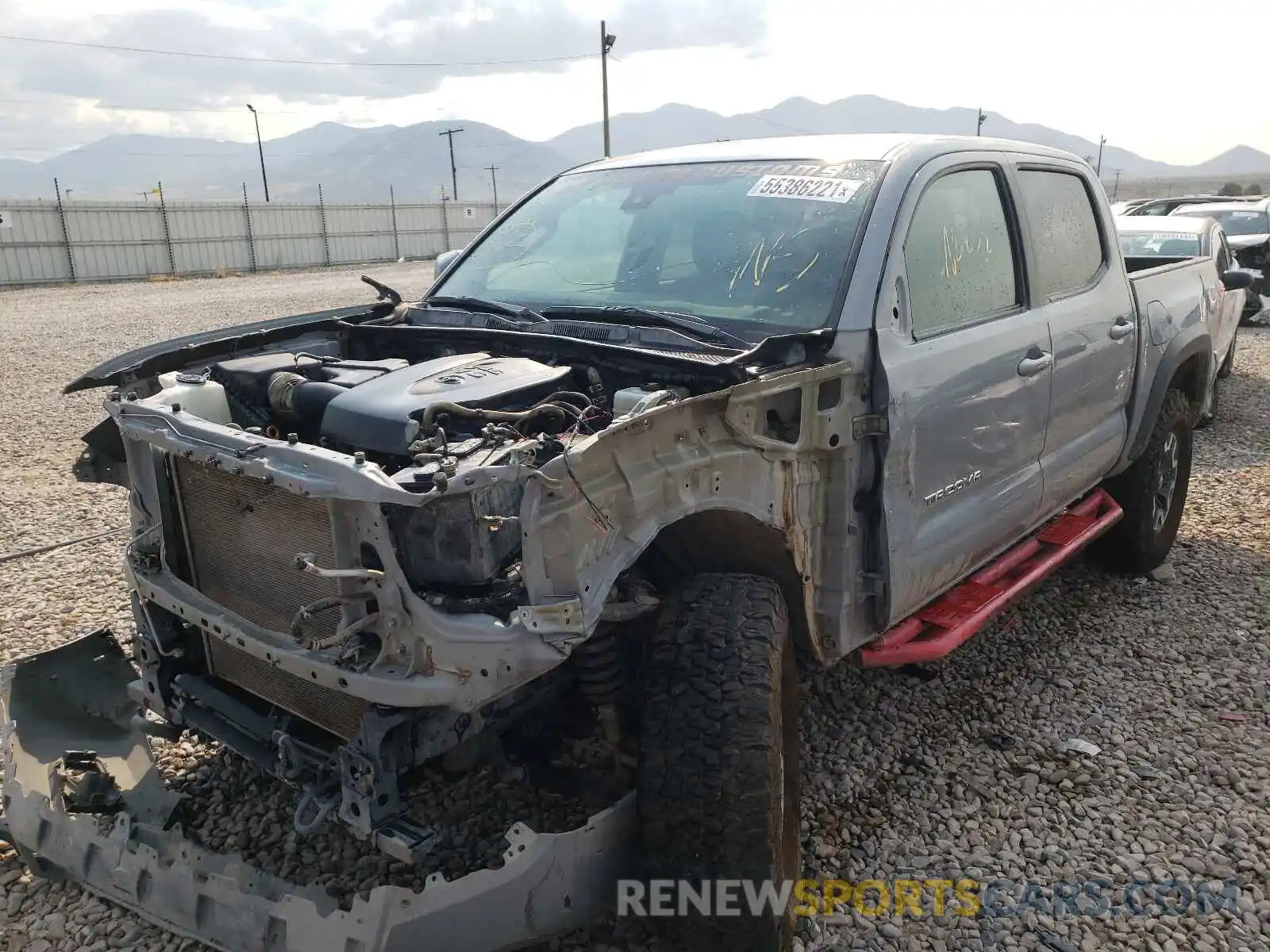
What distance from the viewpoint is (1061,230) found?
4027 millimetres

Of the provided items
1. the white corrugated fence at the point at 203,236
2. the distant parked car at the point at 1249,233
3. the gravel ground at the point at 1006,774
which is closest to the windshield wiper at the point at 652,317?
the gravel ground at the point at 1006,774

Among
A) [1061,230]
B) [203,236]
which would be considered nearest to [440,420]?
[1061,230]

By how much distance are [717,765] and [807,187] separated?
6.31 ft

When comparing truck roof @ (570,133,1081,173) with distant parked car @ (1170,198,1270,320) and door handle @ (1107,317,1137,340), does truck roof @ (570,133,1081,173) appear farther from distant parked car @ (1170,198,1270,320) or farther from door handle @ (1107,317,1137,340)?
distant parked car @ (1170,198,1270,320)

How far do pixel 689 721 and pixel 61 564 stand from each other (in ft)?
13.7

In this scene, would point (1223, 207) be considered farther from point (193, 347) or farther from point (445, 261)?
point (193, 347)

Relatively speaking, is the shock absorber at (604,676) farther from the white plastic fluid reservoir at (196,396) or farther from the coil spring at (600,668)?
the white plastic fluid reservoir at (196,396)

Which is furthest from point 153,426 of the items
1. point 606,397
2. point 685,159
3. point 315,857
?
point 685,159

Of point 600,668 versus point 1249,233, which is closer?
point 600,668

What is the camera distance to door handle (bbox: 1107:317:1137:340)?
4.18 meters

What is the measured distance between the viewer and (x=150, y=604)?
8.93 feet

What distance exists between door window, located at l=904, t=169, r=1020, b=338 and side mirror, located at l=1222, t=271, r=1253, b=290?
2720 mm

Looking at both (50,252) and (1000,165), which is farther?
(50,252)

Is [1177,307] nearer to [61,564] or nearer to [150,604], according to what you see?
[150,604]
